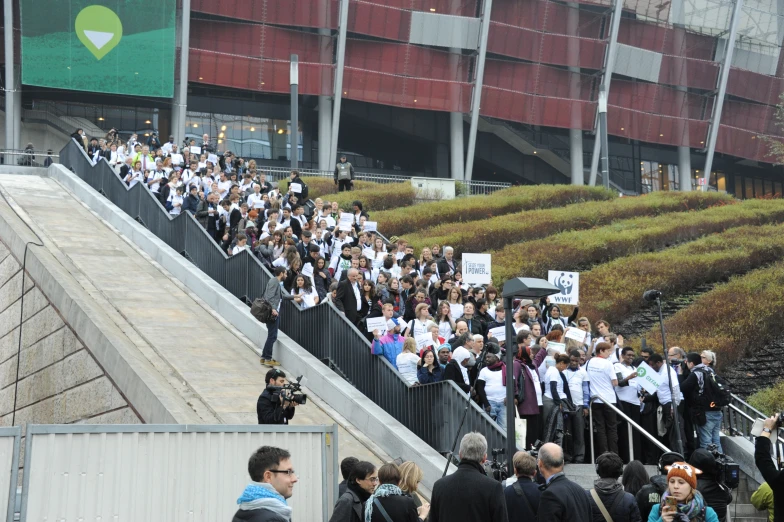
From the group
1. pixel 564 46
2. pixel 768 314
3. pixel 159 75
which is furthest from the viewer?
pixel 564 46

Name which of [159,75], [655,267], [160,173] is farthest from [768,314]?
[159,75]

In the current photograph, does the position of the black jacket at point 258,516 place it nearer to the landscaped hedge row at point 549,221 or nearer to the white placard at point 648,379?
the white placard at point 648,379

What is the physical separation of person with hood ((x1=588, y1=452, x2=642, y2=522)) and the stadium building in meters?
38.6

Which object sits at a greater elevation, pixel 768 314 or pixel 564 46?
pixel 564 46

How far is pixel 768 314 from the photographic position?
75.2 ft

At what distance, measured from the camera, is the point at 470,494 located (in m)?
7.37

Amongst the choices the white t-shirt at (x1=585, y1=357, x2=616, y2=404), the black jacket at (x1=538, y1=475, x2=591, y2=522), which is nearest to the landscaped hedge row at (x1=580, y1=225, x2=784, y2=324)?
the white t-shirt at (x1=585, y1=357, x2=616, y2=404)

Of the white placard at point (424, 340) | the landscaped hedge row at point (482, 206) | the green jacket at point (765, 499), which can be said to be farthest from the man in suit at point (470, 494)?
the landscaped hedge row at point (482, 206)

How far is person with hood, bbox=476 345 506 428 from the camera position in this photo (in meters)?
12.9

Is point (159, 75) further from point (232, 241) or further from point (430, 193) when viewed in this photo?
point (232, 241)

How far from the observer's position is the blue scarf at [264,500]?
19.4 feet

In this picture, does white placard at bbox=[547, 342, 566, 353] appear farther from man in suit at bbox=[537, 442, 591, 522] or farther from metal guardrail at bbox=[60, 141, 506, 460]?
man in suit at bbox=[537, 442, 591, 522]

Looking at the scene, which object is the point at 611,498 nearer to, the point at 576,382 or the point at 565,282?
the point at 576,382

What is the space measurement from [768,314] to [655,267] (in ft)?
14.7
